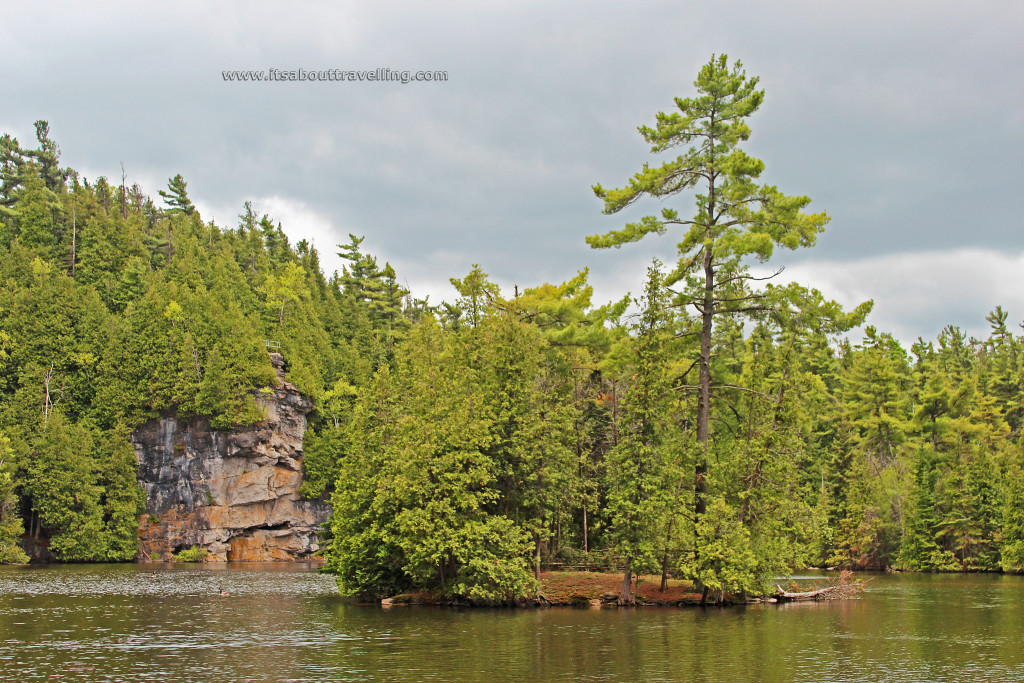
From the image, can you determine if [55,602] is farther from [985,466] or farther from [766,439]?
[985,466]

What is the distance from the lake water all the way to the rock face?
42526 mm

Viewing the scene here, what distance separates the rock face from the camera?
80562 millimetres

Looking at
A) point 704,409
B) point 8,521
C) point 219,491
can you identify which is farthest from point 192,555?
point 704,409

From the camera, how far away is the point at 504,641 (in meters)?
23.0

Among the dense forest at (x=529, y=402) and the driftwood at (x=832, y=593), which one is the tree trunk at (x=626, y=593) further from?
the driftwood at (x=832, y=593)

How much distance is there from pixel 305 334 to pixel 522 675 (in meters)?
87.2

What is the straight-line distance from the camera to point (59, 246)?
333 feet

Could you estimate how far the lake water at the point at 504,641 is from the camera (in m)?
18.5

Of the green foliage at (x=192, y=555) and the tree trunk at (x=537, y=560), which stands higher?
the tree trunk at (x=537, y=560)

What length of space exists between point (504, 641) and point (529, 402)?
489 inches

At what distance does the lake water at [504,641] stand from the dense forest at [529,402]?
3.20m

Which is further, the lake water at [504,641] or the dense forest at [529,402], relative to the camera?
the dense forest at [529,402]

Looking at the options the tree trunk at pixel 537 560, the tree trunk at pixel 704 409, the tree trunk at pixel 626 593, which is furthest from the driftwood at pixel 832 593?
the tree trunk at pixel 537 560

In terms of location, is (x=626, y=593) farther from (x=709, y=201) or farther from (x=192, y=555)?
(x=192, y=555)
